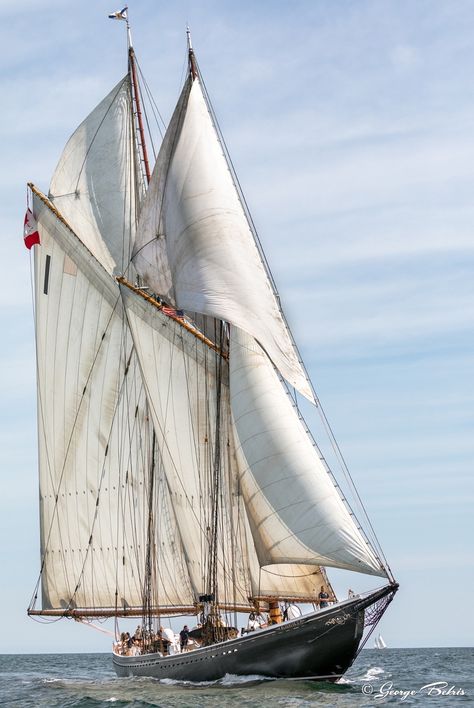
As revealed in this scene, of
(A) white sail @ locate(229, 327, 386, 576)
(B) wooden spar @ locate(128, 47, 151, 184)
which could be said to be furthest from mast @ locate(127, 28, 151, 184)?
(A) white sail @ locate(229, 327, 386, 576)

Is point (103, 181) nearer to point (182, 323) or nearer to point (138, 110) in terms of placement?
point (138, 110)

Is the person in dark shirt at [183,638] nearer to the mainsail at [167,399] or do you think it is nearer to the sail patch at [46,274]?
the mainsail at [167,399]

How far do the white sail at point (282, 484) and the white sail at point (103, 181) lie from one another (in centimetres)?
1560

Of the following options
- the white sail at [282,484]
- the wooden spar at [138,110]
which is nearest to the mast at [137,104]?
the wooden spar at [138,110]

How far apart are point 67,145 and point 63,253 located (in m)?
6.22

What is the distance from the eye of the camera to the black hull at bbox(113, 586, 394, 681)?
146ft

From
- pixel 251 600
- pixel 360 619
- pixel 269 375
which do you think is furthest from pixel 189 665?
pixel 269 375

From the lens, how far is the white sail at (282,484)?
42.8 meters

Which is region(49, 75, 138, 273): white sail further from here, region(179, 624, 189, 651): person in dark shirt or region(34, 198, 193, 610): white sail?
region(179, 624, 189, 651): person in dark shirt

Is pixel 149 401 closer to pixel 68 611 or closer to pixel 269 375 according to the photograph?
pixel 269 375

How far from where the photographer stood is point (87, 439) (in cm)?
5969

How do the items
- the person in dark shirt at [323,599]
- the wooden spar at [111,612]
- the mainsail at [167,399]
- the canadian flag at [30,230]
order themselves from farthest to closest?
the canadian flag at [30,230]
the wooden spar at [111,612]
the person in dark shirt at [323,599]
the mainsail at [167,399]

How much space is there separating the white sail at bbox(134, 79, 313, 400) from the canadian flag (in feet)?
34.9

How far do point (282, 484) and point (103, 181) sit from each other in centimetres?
2374
